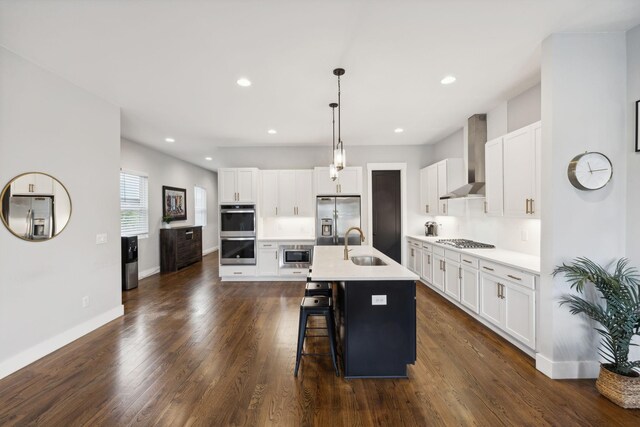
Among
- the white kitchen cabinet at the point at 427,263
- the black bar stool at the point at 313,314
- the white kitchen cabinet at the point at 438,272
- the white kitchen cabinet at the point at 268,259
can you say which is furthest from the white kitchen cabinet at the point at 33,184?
the white kitchen cabinet at the point at 427,263

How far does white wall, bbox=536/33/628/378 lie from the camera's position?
7.43 feet

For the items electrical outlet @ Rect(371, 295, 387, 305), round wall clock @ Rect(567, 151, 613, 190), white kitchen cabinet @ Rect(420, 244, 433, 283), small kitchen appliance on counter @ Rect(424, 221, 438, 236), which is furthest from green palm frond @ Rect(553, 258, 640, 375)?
small kitchen appliance on counter @ Rect(424, 221, 438, 236)

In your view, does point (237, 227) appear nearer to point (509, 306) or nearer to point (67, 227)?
point (67, 227)

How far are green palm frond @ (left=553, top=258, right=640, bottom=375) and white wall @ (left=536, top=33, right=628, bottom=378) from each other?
0.08 m

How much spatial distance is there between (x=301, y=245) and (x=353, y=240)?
1018 mm

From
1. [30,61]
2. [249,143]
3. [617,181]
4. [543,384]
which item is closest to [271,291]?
[249,143]

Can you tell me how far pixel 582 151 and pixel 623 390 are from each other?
5.87ft

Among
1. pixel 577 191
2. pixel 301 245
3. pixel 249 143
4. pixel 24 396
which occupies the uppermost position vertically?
pixel 249 143

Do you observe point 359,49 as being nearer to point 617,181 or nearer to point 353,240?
point 617,181

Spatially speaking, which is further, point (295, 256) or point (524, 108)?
point (295, 256)

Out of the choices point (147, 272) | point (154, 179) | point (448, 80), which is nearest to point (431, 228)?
point (448, 80)

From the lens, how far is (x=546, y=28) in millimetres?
2182

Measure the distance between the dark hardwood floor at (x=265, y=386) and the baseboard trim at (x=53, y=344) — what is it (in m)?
0.08

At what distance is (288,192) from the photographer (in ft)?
18.3
